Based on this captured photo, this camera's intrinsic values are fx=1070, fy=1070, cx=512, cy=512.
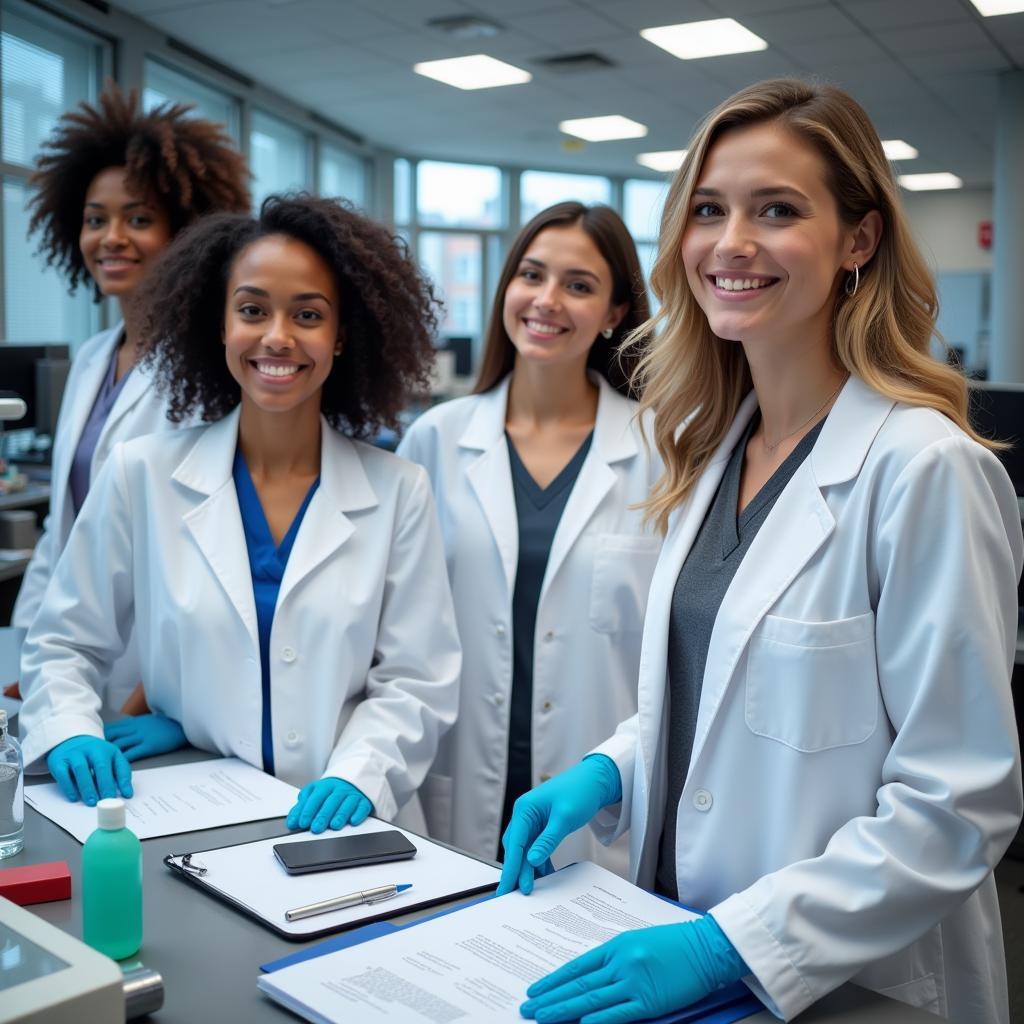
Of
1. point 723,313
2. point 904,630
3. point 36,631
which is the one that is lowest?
point 36,631

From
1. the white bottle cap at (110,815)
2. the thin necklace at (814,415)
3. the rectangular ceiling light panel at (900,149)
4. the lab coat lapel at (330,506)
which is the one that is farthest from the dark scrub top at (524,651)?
the rectangular ceiling light panel at (900,149)

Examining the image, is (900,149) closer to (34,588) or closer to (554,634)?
(554,634)

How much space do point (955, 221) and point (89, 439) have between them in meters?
11.4

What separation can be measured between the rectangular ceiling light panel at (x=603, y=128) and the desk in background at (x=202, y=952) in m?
7.60

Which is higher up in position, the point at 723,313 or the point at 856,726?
the point at 723,313

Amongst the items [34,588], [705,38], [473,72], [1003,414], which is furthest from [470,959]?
[473,72]

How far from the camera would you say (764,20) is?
220 inches

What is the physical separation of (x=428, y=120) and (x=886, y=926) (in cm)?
805

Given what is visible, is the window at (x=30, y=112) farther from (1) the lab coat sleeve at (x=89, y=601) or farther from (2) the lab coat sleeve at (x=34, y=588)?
(1) the lab coat sleeve at (x=89, y=601)

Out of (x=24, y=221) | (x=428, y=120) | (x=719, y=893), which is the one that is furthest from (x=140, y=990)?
(x=428, y=120)

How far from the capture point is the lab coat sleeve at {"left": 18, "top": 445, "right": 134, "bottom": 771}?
1.68 metres

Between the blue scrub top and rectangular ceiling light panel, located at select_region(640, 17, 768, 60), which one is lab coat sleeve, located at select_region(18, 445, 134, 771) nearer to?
the blue scrub top

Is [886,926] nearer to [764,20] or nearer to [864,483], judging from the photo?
[864,483]

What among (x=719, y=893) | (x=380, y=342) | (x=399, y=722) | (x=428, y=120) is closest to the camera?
(x=719, y=893)
